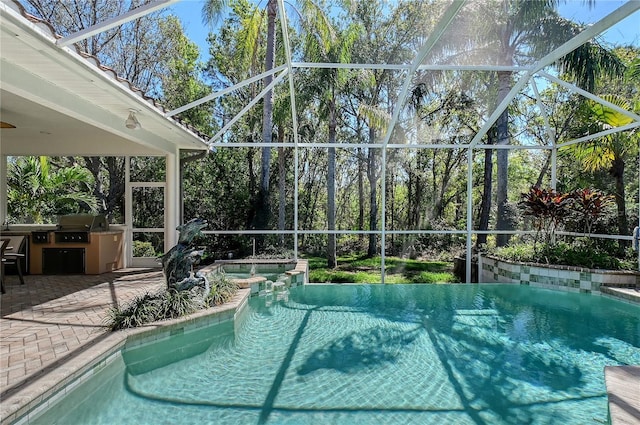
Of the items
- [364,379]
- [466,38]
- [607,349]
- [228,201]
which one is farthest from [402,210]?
[364,379]

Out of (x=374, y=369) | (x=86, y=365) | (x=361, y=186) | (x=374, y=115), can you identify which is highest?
(x=374, y=115)

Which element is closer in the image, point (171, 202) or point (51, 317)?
point (51, 317)

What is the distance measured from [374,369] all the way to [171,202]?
5.69 metres

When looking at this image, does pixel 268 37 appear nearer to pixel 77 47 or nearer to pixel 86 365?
pixel 77 47

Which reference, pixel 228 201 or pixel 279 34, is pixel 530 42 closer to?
pixel 279 34

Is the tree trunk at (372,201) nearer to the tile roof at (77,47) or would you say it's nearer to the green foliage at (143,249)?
the green foliage at (143,249)

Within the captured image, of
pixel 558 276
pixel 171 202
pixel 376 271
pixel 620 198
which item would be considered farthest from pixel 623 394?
pixel 376 271

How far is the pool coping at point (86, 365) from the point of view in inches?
98.3

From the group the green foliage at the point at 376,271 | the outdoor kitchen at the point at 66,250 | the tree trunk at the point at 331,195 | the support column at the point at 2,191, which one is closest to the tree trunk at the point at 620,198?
the green foliage at the point at 376,271

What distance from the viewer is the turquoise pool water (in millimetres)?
2895

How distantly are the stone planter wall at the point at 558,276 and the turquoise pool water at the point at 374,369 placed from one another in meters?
0.74

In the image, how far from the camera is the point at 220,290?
5375 millimetres

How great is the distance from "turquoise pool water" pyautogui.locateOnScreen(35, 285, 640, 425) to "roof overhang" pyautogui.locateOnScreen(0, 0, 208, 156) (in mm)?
2756

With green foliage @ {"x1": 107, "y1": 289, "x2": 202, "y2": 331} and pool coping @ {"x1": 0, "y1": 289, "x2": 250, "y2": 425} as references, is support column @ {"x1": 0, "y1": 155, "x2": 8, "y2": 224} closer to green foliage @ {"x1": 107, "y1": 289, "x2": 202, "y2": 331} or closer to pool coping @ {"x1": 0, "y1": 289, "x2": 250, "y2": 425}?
green foliage @ {"x1": 107, "y1": 289, "x2": 202, "y2": 331}
